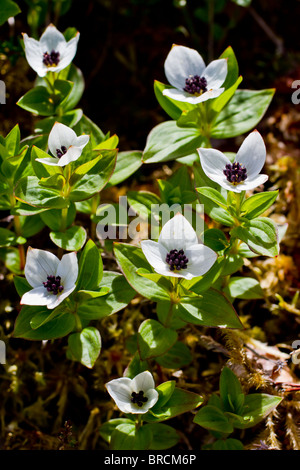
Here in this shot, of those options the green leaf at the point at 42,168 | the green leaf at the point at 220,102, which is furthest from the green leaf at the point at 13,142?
the green leaf at the point at 220,102

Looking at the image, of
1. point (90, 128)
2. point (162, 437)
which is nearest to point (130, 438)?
point (162, 437)

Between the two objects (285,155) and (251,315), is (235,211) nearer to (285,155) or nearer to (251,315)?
(251,315)

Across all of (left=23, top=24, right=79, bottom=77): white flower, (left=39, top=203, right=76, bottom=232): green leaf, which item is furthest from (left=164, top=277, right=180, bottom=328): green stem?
(left=23, top=24, right=79, bottom=77): white flower

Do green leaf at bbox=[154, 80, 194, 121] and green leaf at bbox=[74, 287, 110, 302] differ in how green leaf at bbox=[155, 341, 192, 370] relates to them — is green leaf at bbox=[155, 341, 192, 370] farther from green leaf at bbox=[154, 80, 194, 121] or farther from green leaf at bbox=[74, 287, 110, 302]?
green leaf at bbox=[154, 80, 194, 121]

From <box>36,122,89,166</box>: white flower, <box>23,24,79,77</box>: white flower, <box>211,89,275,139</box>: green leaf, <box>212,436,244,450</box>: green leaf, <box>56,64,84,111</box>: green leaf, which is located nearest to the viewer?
<box>36,122,89,166</box>: white flower

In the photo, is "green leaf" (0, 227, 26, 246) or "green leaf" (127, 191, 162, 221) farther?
"green leaf" (127, 191, 162, 221)

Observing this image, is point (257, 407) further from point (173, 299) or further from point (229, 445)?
point (173, 299)

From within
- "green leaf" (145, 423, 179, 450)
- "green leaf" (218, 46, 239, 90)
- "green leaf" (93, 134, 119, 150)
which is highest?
"green leaf" (218, 46, 239, 90)
